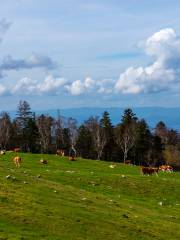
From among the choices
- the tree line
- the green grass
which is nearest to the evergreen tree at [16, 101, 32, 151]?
the tree line

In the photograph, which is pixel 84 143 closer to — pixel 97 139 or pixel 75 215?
pixel 97 139

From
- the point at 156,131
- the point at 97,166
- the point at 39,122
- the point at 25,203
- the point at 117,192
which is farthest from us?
the point at 156,131

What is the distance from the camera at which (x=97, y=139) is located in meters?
131

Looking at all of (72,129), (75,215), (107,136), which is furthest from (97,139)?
(75,215)

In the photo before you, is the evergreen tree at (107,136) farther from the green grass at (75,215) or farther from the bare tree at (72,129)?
the green grass at (75,215)

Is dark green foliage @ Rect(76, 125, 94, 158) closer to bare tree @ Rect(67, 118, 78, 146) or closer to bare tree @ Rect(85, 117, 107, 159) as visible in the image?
bare tree @ Rect(67, 118, 78, 146)

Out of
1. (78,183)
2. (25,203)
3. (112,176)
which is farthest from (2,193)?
(112,176)

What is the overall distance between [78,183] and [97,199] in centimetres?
1048

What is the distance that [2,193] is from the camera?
27094 millimetres

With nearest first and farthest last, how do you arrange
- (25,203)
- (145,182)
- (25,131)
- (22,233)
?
(22,233) → (25,203) → (145,182) → (25,131)

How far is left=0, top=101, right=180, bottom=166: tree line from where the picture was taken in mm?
130375

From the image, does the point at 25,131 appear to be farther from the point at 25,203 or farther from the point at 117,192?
the point at 25,203

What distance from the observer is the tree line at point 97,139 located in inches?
5133

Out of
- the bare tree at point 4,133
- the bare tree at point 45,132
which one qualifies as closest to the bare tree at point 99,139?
the bare tree at point 45,132
